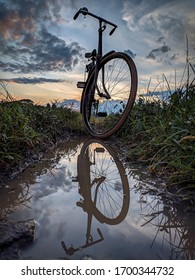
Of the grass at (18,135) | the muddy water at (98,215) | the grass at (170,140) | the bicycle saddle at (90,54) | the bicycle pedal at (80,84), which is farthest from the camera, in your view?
the bicycle pedal at (80,84)

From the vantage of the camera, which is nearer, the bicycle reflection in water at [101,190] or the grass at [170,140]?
the bicycle reflection in water at [101,190]

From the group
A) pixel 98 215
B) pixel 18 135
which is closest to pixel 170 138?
pixel 98 215

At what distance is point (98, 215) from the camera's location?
1.09 metres

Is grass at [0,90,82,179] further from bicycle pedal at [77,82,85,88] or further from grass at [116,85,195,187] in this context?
grass at [116,85,195,187]

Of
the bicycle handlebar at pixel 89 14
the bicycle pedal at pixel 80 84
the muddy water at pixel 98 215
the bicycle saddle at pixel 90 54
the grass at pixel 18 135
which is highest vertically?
the bicycle handlebar at pixel 89 14

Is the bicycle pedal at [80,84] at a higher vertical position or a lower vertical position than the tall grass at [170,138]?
higher

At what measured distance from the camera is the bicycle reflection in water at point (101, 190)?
1.05 metres

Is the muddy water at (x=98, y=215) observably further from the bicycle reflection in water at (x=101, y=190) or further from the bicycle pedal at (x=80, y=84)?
the bicycle pedal at (x=80, y=84)

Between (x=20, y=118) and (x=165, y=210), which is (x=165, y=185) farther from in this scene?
(x=20, y=118)

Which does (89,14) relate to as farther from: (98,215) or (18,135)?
(98,215)

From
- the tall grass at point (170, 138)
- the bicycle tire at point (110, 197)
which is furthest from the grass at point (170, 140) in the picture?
the bicycle tire at point (110, 197)

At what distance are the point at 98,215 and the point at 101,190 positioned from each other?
339mm

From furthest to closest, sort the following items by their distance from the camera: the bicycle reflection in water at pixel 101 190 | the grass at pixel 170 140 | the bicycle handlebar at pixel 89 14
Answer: the bicycle handlebar at pixel 89 14 → the grass at pixel 170 140 → the bicycle reflection in water at pixel 101 190
